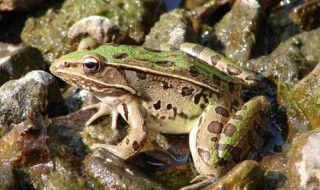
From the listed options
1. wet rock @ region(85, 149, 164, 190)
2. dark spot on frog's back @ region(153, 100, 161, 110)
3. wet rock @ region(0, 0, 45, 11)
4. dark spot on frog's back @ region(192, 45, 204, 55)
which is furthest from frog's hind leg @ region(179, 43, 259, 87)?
wet rock @ region(0, 0, 45, 11)

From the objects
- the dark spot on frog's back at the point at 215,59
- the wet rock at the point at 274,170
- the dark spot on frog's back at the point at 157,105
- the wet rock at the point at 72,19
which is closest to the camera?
the wet rock at the point at 274,170

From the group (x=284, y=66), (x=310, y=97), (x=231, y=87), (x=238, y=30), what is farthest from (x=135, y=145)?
(x=238, y=30)

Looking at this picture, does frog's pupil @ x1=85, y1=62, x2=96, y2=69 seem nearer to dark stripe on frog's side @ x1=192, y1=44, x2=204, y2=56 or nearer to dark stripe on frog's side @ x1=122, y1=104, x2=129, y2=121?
dark stripe on frog's side @ x1=122, y1=104, x2=129, y2=121

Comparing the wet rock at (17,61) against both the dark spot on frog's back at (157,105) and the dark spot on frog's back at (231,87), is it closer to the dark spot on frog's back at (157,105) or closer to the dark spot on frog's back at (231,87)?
the dark spot on frog's back at (157,105)

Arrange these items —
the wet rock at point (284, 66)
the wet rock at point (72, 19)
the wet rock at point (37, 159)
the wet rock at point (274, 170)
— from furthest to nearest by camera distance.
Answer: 1. the wet rock at point (72, 19)
2. the wet rock at point (284, 66)
3. the wet rock at point (37, 159)
4. the wet rock at point (274, 170)

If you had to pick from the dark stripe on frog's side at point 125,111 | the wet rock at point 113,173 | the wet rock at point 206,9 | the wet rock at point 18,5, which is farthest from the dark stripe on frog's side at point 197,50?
the wet rock at point 18,5
